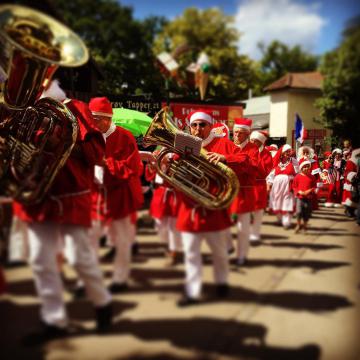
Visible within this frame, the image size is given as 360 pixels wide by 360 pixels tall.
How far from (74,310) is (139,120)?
1470 millimetres

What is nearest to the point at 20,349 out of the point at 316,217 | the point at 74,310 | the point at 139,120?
the point at 74,310

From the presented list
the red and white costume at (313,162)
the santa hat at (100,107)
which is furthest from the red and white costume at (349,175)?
the santa hat at (100,107)

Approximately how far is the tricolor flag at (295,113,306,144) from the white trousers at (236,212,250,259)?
34.2 inches

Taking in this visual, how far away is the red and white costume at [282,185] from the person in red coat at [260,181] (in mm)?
78

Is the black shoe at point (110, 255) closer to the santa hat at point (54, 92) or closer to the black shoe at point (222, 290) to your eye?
the black shoe at point (222, 290)

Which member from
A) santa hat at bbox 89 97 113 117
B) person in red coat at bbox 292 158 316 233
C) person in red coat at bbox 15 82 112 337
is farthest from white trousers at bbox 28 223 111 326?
person in red coat at bbox 292 158 316 233

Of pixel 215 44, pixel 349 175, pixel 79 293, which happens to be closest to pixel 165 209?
pixel 79 293

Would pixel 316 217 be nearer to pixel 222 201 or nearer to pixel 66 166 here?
pixel 222 201

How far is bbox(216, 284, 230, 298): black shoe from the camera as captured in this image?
75.5 inches

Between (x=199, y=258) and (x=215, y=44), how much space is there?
2.18 m

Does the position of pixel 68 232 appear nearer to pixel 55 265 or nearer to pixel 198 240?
pixel 55 265

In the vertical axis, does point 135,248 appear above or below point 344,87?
below

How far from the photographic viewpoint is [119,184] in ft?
6.46

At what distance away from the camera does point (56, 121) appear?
1.97 meters
